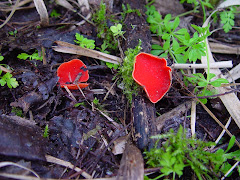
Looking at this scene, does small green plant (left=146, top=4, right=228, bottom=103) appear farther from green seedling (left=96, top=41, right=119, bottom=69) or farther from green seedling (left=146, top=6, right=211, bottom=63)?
green seedling (left=96, top=41, right=119, bottom=69)

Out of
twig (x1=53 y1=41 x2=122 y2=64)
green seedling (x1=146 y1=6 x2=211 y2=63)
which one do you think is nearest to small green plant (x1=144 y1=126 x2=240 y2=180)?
green seedling (x1=146 y1=6 x2=211 y2=63)

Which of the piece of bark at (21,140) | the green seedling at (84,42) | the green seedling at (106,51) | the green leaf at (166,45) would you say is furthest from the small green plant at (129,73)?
the piece of bark at (21,140)

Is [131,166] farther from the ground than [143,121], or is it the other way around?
[143,121]

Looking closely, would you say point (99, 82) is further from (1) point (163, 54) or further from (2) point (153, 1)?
(2) point (153, 1)

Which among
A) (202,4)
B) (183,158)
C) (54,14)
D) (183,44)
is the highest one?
(202,4)

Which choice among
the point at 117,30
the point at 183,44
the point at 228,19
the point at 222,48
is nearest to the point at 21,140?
the point at 117,30

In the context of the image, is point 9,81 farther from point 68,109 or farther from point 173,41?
point 173,41

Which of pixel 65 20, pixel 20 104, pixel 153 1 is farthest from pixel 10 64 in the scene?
pixel 153 1
